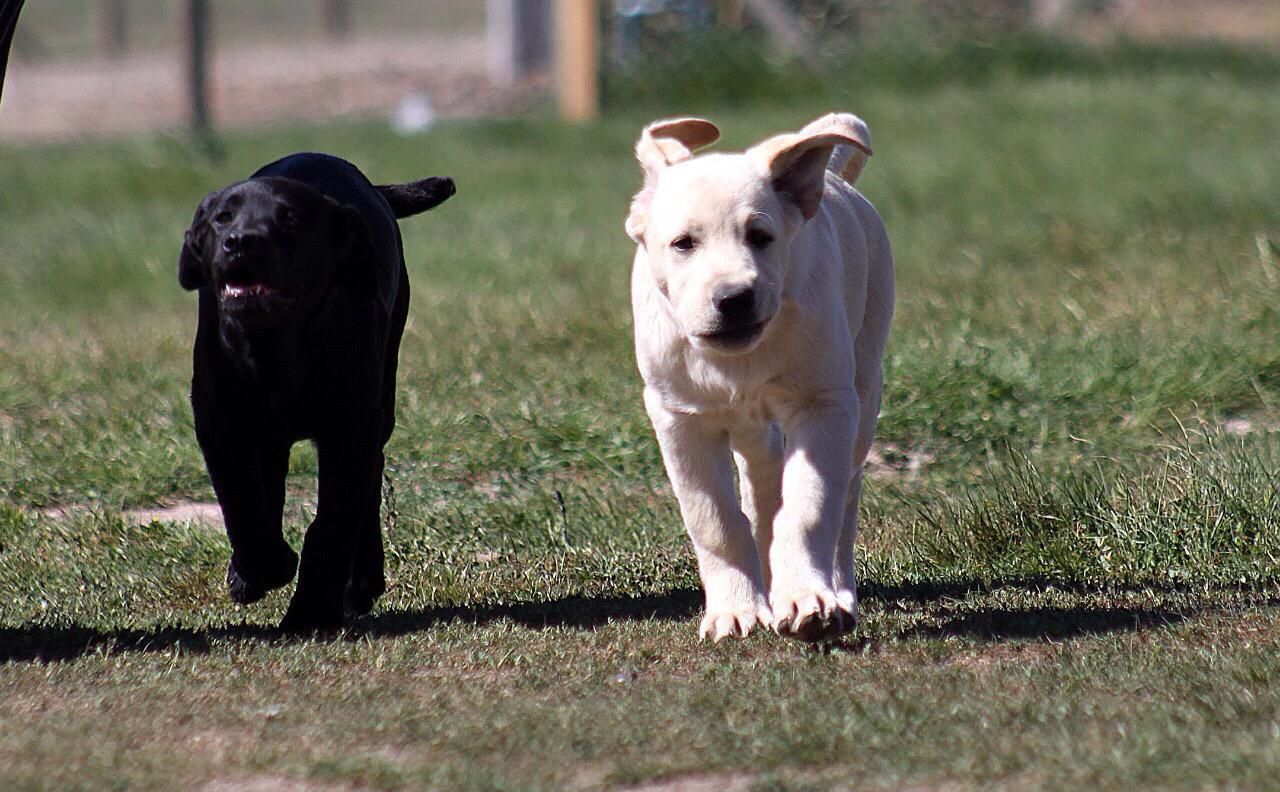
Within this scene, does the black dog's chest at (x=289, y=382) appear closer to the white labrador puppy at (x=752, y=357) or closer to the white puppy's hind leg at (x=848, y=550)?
the white labrador puppy at (x=752, y=357)

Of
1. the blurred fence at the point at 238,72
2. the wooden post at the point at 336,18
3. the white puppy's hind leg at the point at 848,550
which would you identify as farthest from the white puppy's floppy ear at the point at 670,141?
the wooden post at the point at 336,18

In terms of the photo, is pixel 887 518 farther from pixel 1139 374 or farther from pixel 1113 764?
pixel 1113 764

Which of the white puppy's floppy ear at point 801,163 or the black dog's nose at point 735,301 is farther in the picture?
the white puppy's floppy ear at point 801,163

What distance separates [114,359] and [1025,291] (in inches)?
163

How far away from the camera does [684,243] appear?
12.9 feet

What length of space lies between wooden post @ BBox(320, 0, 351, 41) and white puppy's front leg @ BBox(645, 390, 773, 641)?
2280cm

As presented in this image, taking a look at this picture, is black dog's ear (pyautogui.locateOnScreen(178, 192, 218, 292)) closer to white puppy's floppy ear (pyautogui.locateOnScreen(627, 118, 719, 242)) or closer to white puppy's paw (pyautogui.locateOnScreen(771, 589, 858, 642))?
white puppy's floppy ear (pyautogui.locateOnScreen(627, 118, 719, 242))

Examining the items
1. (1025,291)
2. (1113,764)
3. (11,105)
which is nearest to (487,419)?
(1025,291)

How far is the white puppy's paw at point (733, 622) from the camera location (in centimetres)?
412

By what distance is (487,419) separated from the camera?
6422 mm

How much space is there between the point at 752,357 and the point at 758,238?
273 millimetres

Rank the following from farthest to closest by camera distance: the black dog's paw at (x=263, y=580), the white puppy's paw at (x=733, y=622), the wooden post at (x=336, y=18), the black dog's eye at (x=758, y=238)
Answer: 1. the wooden post at (x=336, y=18)
2. the black dog's paw at (x=263, y=580)
3. the white puppy's paw at (x=733, y=622)
4. the black dog's eye at (x=758, y=238)

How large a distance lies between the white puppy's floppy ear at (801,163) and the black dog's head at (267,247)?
105 cm

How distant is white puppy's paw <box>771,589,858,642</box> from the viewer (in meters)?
3.79
